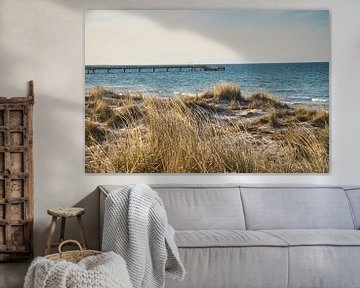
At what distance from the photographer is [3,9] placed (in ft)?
14.2

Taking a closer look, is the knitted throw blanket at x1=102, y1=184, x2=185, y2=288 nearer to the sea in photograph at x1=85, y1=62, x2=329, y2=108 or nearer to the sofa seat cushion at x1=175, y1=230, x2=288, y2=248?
the sofa seat cushion at x1=175, y1=230, x2=288, y2=248

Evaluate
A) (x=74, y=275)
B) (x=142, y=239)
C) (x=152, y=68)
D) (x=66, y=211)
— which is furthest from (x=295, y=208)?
(x=74, y=275)

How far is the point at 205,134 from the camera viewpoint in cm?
442

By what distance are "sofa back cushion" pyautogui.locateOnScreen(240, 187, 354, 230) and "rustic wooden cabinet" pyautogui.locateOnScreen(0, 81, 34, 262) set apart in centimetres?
177

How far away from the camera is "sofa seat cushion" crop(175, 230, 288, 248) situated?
11.6 ft

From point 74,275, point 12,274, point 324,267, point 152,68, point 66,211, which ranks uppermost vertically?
point 152,68

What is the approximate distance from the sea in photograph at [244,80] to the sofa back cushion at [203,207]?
0.84 meters

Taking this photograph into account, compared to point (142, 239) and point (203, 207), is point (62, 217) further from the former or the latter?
point (203, 207)

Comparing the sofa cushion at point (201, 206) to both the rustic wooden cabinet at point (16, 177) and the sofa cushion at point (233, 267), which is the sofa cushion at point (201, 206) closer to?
the sofa cushion at point (233, 267)

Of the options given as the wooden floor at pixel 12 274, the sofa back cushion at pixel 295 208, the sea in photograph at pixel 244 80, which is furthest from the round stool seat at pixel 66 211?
the sofa back cushion at pixel 295 208

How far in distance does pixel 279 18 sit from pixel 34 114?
222cm

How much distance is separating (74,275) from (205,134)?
207 cm

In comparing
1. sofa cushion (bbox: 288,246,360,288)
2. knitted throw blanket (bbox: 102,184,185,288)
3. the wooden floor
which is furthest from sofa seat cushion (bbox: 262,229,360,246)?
the wooden floor

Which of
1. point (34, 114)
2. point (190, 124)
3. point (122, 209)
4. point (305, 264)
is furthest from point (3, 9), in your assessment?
point (305, 264)
